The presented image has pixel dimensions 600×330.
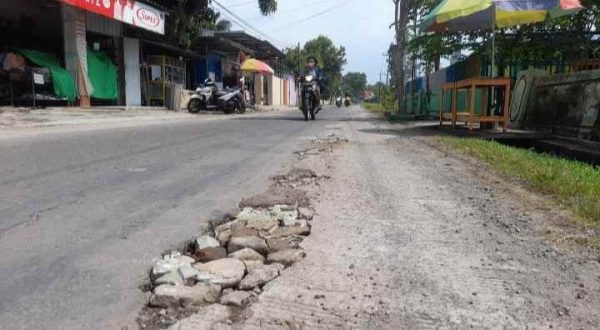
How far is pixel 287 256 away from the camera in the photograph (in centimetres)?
284

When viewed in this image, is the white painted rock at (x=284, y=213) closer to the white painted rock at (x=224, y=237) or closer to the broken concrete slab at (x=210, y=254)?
the white painted rock at (x=224, y=237)

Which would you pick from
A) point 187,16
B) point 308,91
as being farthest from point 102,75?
point 187,16

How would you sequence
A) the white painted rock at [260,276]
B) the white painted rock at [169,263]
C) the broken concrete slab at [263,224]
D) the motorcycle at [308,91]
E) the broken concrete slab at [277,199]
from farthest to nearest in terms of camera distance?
the motorcycle at [308,91] < the broken concrete slab at [277,199] < the broken concrete slab at [263,224] < the white painted rock at [169,263] < the white painted rock at [260,276]

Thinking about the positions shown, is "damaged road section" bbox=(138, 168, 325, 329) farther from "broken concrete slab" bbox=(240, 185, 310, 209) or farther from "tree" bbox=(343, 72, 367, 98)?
"tree" bbox=(343, 72, 367, 98)

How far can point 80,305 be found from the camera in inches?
89.8

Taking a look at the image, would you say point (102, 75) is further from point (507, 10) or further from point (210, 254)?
point (210, 254)

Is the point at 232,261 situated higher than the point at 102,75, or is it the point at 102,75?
the point at 102,75

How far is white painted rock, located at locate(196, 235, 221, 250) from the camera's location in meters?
3.01

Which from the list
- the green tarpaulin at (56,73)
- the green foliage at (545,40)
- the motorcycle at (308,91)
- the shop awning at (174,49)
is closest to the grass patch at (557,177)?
the green foliage at (545,40)

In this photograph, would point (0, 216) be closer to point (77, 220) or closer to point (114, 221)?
point (77, 220)

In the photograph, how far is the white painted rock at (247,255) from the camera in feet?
9.30

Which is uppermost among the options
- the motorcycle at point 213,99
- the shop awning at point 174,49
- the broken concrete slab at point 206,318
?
the shop awning at point 174,49

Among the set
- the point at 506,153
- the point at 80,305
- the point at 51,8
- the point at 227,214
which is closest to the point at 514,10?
the point at 506,153

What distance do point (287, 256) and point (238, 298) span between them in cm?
55
